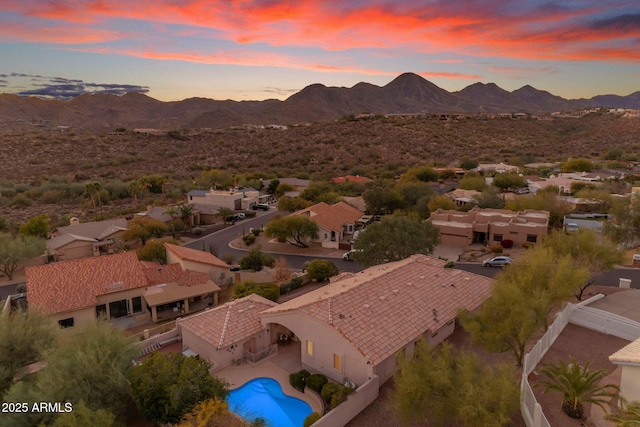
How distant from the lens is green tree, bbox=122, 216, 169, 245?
4603cm

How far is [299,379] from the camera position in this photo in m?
19.9

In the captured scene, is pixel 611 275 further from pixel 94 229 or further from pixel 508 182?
pixel 94 229

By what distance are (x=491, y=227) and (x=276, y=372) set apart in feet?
109

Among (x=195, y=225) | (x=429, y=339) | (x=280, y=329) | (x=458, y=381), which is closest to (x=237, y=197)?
(x=195, y=225)

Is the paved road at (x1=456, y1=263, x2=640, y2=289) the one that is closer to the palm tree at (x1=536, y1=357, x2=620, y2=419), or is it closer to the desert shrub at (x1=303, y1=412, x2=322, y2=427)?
the palm tree at (x1=536, y1=357, x2=620, y2=419)

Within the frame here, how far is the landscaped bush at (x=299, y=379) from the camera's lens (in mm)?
19797

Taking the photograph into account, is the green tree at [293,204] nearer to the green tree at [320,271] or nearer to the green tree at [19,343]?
the green tree at [320,271]

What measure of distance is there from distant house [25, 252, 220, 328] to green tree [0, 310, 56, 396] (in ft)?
25.4

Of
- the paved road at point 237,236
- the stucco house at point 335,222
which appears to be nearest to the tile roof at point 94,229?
the paved road at point 237,236

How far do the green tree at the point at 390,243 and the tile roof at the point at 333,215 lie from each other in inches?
479

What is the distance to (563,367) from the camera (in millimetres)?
15891

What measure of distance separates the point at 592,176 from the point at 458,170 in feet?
79.9

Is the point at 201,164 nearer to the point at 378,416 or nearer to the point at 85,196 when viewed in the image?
the point at 85,196

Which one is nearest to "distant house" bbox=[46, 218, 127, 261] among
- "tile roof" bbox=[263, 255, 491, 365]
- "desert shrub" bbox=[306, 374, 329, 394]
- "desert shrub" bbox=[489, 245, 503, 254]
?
"tile roof" bbox=[263, 255, 491, 365]
